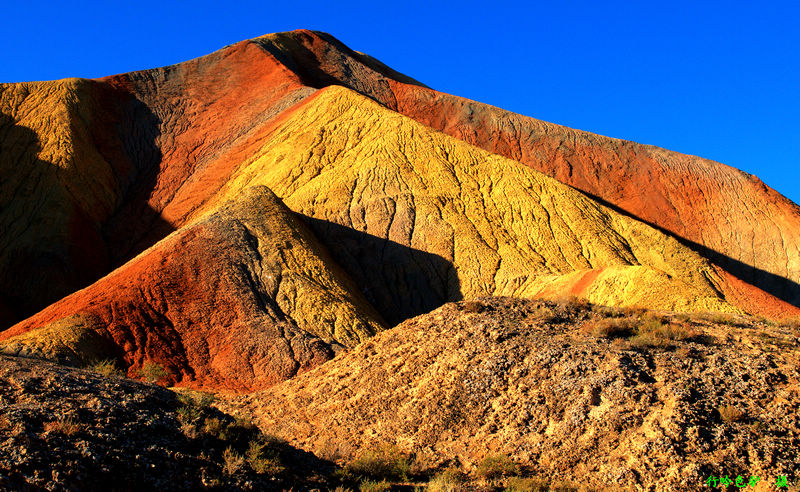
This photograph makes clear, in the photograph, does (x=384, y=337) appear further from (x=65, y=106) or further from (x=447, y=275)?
(x=65, y=106)

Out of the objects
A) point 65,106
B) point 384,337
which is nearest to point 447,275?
point 384,337

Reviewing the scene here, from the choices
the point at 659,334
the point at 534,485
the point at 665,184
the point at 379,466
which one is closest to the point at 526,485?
the point at 534,485

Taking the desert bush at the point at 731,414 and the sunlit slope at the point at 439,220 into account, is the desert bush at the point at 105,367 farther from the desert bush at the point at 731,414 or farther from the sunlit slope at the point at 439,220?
the desert bush at the point at 731,414

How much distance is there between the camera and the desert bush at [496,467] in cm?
977

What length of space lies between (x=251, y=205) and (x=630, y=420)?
22.4m

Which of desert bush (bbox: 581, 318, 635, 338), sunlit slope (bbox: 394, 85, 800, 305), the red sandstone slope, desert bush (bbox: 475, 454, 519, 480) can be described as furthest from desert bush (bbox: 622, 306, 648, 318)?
sunlit slope (bbox: 394, 85, 800, 305)

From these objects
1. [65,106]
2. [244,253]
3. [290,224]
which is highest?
[65,106]

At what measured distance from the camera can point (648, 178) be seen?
5262cm

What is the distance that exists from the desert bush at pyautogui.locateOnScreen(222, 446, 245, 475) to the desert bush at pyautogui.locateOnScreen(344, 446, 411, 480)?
1636 millimetres

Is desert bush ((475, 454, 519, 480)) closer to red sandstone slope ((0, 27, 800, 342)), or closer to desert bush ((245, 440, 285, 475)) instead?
desert bush ((245, 440, 285, 475))

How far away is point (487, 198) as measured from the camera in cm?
3709

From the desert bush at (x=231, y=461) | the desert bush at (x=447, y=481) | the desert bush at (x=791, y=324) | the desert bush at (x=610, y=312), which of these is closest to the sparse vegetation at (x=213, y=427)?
the desert bush at (x=231, y=461)

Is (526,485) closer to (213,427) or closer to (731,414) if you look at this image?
(731,414)

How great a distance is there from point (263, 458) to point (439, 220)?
87.1ft
